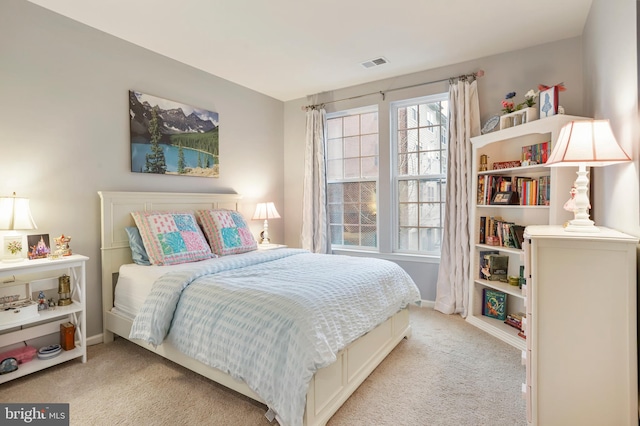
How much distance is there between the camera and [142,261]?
265cm

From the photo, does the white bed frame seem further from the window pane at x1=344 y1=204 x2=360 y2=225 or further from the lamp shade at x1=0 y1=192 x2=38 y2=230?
the window pane at x1=344 y1=204 x2=360 y2=225

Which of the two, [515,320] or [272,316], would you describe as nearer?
[272,316]

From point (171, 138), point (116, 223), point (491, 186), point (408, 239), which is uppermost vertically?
point (171, 138)

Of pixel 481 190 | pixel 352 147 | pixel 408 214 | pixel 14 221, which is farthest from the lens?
pixel 352 147

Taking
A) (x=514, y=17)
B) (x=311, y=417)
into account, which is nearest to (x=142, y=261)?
(x=311, y=417)

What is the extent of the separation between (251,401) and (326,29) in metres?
2.75

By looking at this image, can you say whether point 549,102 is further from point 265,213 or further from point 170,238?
point 170,238

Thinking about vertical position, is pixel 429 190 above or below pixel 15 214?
above

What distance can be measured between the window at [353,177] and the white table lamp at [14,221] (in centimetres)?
296

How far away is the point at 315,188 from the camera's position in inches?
165

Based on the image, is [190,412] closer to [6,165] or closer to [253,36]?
[6,165]

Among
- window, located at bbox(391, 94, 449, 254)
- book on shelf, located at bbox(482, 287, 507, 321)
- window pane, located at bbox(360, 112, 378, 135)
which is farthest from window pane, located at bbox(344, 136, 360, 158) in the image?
book on shelf, located at bbox(482, 287, 507, 321)

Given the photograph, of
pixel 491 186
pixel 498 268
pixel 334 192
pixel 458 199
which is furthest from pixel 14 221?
pixel 498 268

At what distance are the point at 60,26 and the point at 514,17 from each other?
346 cm
